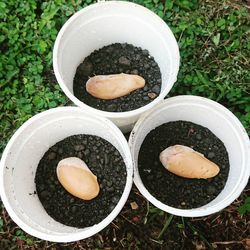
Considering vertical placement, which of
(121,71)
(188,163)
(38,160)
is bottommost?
(38,160)

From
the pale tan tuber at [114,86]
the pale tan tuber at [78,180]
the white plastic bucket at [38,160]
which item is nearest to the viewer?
the white plastic bucket at [38,160]

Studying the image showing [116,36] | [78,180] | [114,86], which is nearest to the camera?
[78,180]

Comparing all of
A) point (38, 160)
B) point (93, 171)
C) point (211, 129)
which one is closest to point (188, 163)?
point (211, 129)

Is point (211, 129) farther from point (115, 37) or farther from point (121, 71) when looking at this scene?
point (115, 37)

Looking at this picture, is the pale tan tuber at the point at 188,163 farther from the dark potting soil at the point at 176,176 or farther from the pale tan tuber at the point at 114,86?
the pale tan tuber at the point at 114,86

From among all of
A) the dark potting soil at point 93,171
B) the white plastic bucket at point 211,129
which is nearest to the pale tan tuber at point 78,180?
the dark potting soil at point 93,171

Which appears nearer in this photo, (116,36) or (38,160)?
(38,160)
